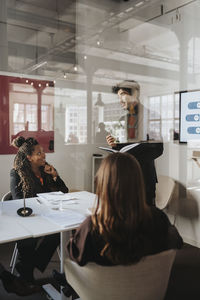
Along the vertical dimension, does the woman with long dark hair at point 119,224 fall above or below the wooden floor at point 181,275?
above

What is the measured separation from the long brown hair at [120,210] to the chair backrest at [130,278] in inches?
2.2

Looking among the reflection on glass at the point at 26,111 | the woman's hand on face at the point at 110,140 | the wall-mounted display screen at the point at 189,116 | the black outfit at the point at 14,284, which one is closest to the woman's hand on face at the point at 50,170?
the reflection on glass at the point at 26,111

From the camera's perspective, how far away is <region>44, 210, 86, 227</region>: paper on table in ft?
6.79

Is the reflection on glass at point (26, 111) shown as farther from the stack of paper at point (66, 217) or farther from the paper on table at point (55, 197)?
the stack of paper at point (66, 217)

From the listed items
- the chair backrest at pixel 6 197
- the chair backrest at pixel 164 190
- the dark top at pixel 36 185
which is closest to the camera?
the chair backrest at pixel 6 197

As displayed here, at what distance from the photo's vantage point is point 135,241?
1451mm

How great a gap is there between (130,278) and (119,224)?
0.83 ft

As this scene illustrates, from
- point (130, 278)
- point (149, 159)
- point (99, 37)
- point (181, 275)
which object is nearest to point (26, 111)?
point (99, 37)

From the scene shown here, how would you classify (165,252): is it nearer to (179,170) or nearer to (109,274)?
(109,274)

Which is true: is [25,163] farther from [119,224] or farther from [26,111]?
[119,224]

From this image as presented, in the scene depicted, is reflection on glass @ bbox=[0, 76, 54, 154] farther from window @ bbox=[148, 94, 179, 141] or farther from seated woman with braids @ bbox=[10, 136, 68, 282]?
window @ bbox=[148, 94, 179, 141]

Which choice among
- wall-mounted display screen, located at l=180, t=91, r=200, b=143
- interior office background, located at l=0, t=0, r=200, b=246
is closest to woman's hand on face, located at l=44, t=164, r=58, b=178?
interior office background, located at l=0, t=0, r=200, b=246

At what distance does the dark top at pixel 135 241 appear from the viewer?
1.45 metres

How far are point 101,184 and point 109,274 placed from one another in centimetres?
41
